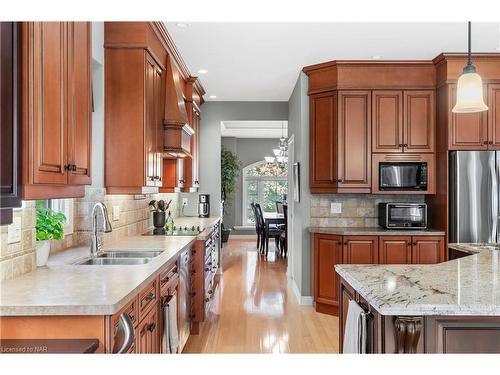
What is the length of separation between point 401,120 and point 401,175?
2.03ft

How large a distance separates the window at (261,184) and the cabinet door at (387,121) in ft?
22.4

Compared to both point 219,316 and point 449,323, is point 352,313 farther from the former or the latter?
point 219,316

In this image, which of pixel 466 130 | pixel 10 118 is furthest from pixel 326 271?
pixel 10 118

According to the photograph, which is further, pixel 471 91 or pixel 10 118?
pixel 471 91

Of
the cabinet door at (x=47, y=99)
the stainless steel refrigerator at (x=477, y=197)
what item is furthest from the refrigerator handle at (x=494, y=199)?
the cabinet door at (x=47, y=99)

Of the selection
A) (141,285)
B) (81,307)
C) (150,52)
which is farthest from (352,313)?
(150,52)

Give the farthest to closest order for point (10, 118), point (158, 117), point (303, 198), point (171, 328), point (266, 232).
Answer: point (266, 232)
point (303, 198)
point (158, 117)
point (171, 328)
point (10, 118)

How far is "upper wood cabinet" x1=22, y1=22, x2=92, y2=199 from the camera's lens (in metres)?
1.52

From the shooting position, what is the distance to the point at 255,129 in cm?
995

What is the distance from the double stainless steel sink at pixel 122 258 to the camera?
270 cm

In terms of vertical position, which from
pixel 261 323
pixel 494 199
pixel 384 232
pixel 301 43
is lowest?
pixel 261 323

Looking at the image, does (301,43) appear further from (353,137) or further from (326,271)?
(326,271)

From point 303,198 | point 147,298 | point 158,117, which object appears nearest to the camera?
Result: point 147,298

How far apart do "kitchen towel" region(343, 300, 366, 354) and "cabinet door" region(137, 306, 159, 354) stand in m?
1.03
